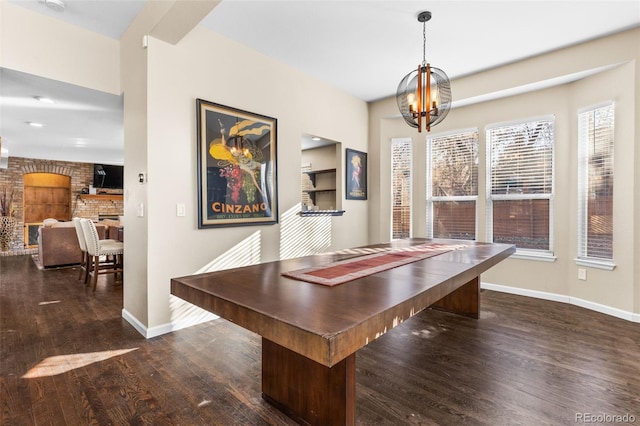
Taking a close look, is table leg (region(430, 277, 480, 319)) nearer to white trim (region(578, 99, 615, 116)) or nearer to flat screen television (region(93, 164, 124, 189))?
white trim (region(578, 99, 615, 116))

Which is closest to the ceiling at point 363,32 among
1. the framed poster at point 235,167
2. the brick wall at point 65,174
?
the framed poster at point 235,167

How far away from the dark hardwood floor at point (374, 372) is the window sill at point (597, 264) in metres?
0.51

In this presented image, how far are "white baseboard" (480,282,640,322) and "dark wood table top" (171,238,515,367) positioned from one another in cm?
257

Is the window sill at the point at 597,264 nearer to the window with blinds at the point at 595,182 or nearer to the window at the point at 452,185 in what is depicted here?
the window with blinds at the point at 595,182

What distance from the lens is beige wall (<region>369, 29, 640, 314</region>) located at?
3.20 meters

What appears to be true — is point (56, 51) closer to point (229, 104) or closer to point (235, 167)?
point (229, 104)

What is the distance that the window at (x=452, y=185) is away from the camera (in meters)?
4.55

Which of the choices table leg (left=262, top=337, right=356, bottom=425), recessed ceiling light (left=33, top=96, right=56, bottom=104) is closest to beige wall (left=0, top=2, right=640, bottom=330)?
recessed ceiling light (left=33, top=96, right=56, bottom=104)

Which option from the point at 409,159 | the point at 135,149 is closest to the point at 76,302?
the point at 135,149

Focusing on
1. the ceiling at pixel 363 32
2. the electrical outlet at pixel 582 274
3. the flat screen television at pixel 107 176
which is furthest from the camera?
the flat screen television at pixel 107 176

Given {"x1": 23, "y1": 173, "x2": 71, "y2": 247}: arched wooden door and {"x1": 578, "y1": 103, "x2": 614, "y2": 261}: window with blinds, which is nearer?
{"x1": 578, "y1": 103, "x2": 614, "y2": 261}: window with blinds

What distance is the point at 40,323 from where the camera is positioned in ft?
10.2

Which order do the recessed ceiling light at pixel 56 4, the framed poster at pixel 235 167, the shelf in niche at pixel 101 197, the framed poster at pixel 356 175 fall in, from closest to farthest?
the recessed ceiling light at pixel 56 4 < the framed poster at pixel 235 167 < the framed poster at pixel 356 175 < the shelf in niche at pixel 101 197

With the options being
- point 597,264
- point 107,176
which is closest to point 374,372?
point 597,264
